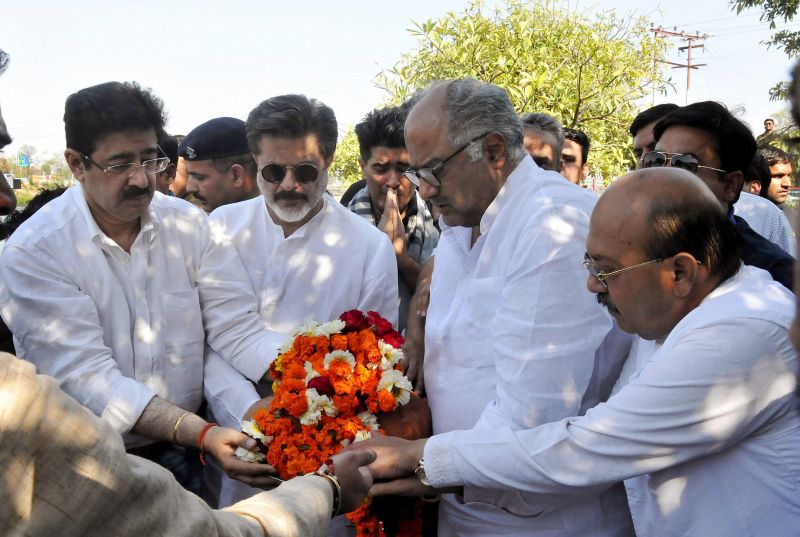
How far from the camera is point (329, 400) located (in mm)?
3174

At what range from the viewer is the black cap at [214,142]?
20.2 feet

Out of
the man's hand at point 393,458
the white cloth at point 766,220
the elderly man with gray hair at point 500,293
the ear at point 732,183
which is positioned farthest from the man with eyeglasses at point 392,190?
the white cloth at point 766,220

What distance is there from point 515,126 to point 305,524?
1.99m

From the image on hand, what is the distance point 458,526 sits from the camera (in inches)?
133

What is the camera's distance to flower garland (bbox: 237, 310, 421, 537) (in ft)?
10.4

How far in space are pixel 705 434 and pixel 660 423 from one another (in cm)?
14

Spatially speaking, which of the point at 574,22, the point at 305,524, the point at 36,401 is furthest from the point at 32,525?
the point at 574,22

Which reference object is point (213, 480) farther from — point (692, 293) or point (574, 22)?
point (574, 22)

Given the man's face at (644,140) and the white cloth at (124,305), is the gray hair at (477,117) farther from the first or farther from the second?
the man's face at (644,140)

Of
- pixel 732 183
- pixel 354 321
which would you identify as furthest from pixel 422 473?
pixel 732 183

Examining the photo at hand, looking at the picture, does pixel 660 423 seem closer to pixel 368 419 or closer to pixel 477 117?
pixel 368 419

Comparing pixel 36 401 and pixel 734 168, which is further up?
pixel 36 401

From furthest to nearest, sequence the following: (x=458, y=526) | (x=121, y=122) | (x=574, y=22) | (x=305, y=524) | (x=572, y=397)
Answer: (x=574, y=22), (x=121, y=122), (x=458, y=526), (x=572, y=397), (x=305, y=524)

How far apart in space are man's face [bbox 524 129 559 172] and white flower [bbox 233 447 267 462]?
12.2 ft
